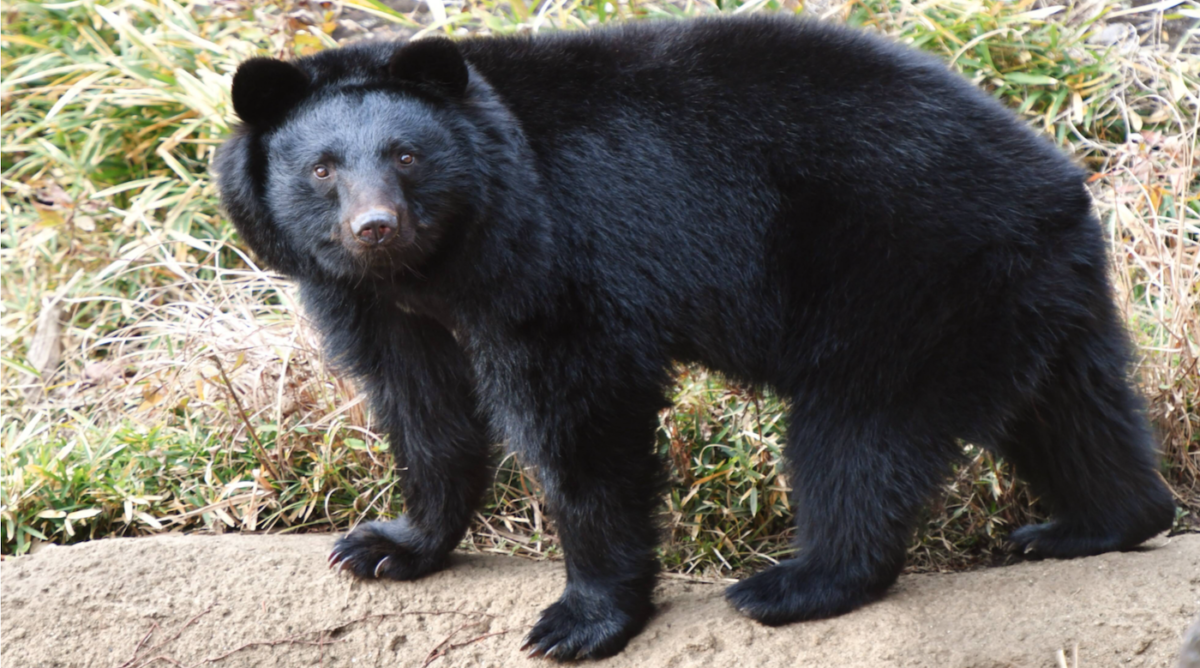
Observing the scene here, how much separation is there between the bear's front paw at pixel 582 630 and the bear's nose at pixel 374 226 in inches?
50.6

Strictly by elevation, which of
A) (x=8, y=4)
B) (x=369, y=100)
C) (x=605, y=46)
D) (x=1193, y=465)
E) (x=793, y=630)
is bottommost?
(x=8, y=4)

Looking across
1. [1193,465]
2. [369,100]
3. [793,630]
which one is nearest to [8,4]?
[369,100]

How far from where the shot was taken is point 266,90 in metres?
3.20

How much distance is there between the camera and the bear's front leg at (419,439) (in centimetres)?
360

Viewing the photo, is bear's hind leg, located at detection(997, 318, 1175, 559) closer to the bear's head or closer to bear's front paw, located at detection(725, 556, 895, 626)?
bear's front paw, located at detection(725, 556, 895, 626)

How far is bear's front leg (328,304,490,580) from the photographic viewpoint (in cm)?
360

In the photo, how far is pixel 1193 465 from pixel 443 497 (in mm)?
2932

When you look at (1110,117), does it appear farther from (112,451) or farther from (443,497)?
(112,451)

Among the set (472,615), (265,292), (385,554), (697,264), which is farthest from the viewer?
(265,292)

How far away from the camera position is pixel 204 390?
4848 mm

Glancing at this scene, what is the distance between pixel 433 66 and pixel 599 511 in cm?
140

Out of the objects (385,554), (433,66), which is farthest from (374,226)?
(385,554)

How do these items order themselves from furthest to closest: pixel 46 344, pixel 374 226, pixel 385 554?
pixel 46 344 → pixel 385 554 → pixel 374 226

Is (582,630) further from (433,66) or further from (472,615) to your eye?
(433,66)
